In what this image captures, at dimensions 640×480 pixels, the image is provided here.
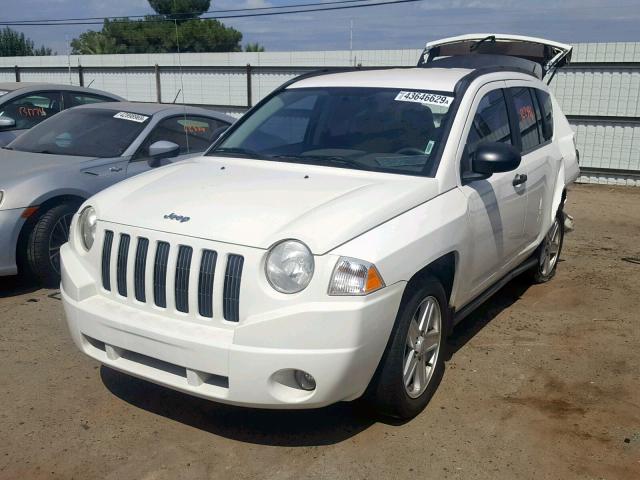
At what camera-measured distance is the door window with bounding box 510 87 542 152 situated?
5215 millimetres

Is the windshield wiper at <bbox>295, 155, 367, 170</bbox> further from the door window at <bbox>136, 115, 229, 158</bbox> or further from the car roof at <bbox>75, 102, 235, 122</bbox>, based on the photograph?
the car roof at <bbox>75, 102, 235, 122</bbox>

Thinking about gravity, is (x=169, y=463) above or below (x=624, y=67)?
below

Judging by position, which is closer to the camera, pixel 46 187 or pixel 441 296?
pixel 441 296

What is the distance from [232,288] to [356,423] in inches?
43.6

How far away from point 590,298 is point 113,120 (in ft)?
15.4

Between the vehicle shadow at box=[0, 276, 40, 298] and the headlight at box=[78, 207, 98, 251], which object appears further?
the vehicle shadow at box=[0, 276, 40, 298]

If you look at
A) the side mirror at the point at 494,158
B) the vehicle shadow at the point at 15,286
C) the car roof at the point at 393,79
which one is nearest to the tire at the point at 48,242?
the vehicle shadow at the point at 15,286

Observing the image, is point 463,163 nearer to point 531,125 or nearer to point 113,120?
point 531,125

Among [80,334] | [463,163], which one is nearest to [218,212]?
[80,334]

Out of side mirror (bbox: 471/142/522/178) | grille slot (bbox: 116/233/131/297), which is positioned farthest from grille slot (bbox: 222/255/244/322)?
side mirror (bbox: 471/142/522/178)

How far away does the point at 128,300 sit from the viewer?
11.5ft

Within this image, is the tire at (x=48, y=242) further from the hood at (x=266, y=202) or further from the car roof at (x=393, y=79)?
the car roof at (x=393, y=79)

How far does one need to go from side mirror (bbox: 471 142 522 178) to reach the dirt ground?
1.30m

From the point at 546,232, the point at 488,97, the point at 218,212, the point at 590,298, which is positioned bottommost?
the point at 590,298
